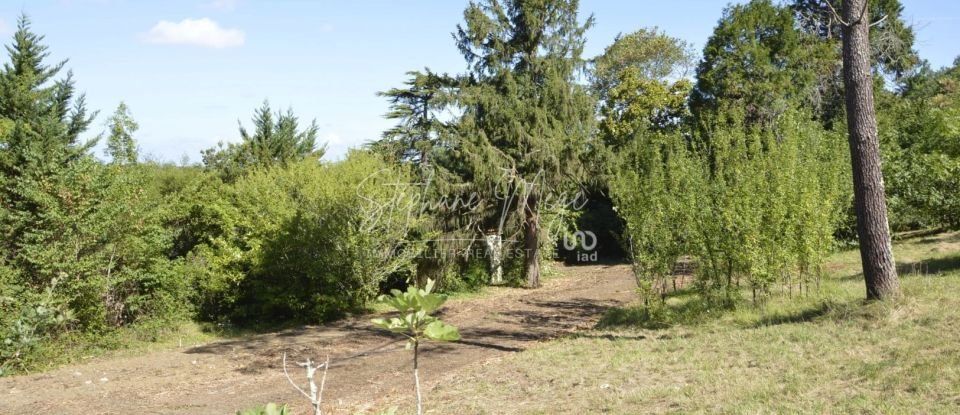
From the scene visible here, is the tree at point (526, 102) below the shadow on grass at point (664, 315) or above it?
above

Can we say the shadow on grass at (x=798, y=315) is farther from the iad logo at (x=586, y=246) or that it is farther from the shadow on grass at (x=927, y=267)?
the iad logo at (x=586, y=246)

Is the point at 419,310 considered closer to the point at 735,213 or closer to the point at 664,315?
the point at 735,213

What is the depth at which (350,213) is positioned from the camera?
582 inches

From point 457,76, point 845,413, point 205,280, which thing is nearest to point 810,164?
point 845,413

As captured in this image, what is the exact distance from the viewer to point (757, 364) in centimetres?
662

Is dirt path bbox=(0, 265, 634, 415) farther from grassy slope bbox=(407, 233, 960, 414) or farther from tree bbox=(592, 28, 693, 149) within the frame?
tree bbox=(592, 28, 693, 149)

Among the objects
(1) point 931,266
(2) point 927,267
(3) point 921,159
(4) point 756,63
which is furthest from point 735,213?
(4) point 756,63

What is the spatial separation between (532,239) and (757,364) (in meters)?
11.7

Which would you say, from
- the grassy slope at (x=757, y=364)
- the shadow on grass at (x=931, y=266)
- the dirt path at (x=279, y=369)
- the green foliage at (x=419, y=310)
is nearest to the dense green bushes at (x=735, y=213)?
the grassy slope at (x=757, y=364)

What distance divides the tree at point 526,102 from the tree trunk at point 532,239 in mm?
43

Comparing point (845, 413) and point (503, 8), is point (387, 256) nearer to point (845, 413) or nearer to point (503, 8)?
point (503, 8)

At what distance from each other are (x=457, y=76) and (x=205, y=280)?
8.34m

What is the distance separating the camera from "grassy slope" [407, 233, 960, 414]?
529cm

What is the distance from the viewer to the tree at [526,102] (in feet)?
54.7
